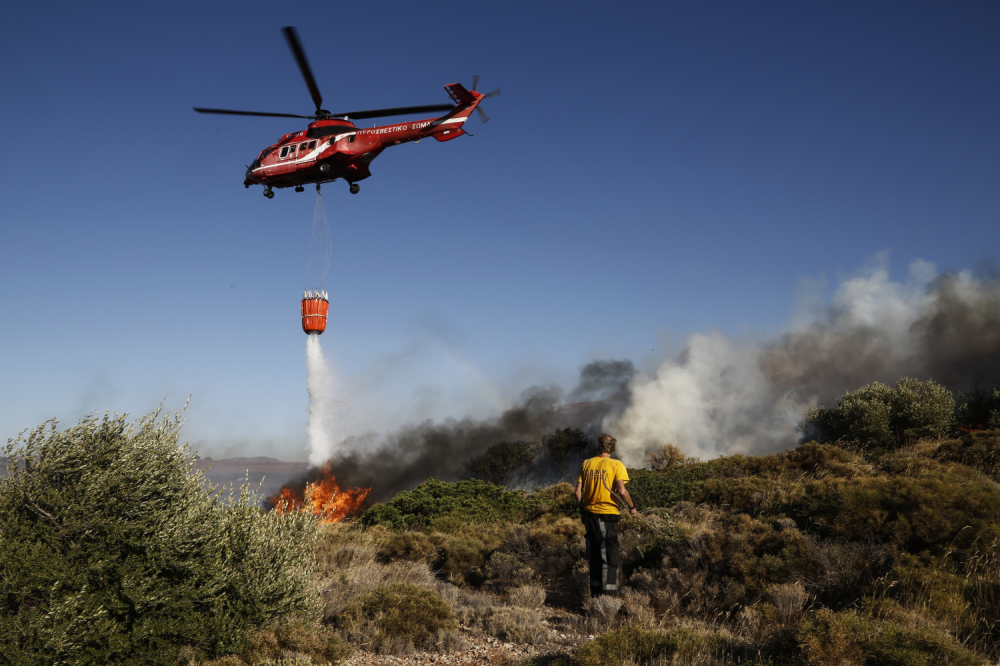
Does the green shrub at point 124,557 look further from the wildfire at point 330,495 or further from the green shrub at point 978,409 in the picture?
the green shrub at point 978,409

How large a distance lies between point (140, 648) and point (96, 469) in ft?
6.38

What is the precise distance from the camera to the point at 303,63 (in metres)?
19.4

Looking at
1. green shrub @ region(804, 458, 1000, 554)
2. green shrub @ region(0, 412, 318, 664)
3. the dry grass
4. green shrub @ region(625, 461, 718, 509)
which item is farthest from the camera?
green shrub @ region(625, 461, 718, 509)

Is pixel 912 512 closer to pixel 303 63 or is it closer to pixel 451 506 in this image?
pixel 451 506

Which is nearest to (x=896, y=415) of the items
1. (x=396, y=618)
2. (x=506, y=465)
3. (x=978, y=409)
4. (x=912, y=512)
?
(x=978, y=409)

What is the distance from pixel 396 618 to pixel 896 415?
29.1 m

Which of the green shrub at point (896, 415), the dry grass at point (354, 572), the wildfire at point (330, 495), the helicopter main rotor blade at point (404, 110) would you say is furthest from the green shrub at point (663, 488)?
the wildfire at point (330, 495)

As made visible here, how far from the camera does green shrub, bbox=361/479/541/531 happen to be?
61.0 ft

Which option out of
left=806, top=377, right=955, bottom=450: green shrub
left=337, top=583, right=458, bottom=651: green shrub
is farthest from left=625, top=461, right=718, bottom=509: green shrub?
left=806, top=377, right=955, bottom=450: green shrub

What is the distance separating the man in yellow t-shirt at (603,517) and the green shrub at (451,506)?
9.40 metres

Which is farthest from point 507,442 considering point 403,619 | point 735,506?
point 403,619

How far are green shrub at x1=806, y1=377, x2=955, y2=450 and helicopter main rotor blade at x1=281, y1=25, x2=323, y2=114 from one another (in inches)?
1028

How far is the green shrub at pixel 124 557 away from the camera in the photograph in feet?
18.2

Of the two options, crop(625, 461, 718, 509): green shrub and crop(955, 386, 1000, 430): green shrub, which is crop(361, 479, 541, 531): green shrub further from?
crop(955, 386, 1000, 430): green shrub
